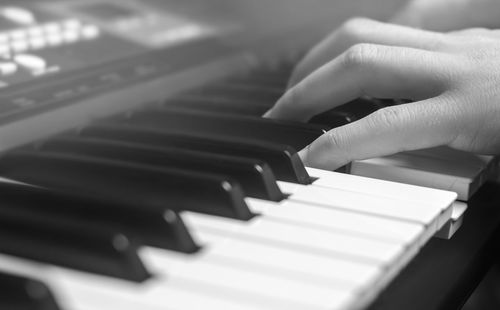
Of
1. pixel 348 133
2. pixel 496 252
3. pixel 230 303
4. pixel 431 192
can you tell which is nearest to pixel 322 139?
pixel 348 133

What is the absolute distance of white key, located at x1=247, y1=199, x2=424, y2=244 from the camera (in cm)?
62

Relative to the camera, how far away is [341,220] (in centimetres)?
65

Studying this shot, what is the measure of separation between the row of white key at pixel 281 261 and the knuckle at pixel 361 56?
261mm

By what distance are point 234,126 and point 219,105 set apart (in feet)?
0.37

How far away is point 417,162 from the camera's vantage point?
2.83ft

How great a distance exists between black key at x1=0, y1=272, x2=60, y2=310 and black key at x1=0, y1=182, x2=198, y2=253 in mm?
122

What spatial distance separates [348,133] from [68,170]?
12.4 inches

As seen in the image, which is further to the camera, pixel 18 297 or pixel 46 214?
pixel 46 214

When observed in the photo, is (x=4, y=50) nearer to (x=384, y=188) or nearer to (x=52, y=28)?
(x=52, y=28)

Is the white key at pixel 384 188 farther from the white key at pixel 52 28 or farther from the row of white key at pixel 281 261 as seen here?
the white key at pixel 52 28

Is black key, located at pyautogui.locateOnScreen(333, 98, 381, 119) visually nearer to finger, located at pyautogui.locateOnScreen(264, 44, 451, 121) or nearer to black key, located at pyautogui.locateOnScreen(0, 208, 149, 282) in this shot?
finger, located at pyautogui.locateOnScreen(264, 44, 451, 121)

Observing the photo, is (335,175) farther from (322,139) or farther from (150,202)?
(150,202)

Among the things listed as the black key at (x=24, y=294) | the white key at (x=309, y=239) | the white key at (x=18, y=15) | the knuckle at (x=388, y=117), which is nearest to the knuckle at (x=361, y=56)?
the knuckle at (x=388, y=117)

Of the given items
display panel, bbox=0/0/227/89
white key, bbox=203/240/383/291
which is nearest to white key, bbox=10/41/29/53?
display panel, bbox=0/0/227/89
